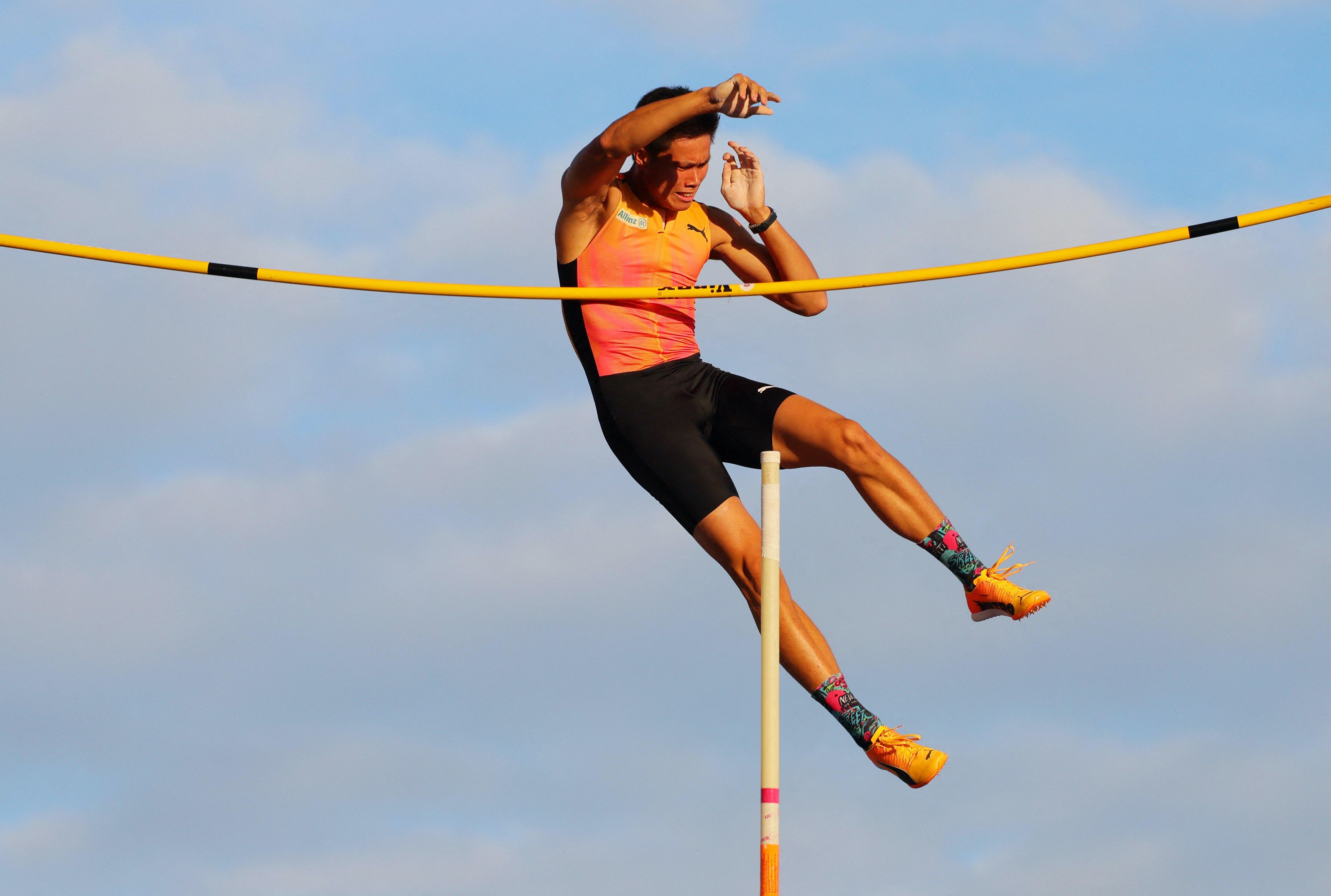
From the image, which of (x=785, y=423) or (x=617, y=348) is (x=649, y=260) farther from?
(x=785, y=423)

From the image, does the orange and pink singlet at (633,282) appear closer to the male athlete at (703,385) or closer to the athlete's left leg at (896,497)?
the male athlete at (703,385)

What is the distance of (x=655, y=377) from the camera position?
8.12 metres

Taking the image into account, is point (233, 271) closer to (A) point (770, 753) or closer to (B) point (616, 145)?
(B) point (616, 145)

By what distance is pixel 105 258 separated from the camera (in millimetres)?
8422

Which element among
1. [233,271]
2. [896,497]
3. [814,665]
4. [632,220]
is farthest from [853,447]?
[233,271]

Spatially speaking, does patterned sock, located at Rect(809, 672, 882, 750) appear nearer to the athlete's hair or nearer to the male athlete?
the male athlete

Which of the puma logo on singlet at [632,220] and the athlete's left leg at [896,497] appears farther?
the puma logo on singlet at [632,220]

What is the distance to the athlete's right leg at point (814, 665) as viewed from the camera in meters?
7.64

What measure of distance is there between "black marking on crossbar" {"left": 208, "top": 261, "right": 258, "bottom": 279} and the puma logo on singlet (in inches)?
71.1

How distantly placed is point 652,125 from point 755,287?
0.99 meters

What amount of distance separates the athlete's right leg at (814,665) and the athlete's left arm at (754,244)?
1.28 m

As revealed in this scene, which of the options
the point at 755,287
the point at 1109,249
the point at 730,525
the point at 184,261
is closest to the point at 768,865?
the point at 730,525

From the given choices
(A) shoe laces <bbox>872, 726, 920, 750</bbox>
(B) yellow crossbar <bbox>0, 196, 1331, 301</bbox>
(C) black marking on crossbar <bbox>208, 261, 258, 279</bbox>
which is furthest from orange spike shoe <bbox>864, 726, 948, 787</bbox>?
(C) black marking on crossbar <bbox>208, 261, 258, 279</bbox>

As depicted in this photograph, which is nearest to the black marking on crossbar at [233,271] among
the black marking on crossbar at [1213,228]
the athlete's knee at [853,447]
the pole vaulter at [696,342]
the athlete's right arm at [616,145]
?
the pole vaulter at [696,342]
